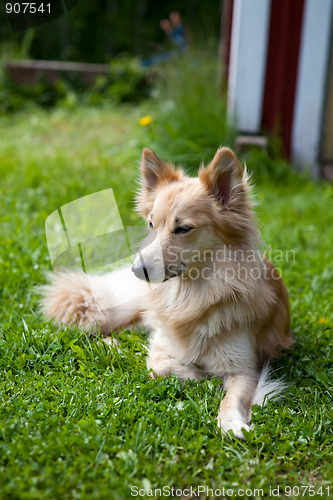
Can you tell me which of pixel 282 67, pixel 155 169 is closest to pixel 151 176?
pixel 155 169

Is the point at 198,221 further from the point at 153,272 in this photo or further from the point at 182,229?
the point at 153,272

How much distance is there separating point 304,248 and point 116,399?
9.92 feet

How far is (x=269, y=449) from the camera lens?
2.43 meters

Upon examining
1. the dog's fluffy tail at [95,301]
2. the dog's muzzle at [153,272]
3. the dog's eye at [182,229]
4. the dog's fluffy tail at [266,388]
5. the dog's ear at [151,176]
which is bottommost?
the dog's fluffy tail at [266,388]

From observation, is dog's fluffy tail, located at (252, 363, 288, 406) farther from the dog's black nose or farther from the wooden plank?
the wooden plank

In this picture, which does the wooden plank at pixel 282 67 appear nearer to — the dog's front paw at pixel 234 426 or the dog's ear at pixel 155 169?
the dog's ear at pixel 155 169

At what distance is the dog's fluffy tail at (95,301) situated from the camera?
331 cm

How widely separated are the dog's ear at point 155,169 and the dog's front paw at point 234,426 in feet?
4.62

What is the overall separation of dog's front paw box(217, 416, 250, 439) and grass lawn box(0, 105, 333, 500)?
34mm

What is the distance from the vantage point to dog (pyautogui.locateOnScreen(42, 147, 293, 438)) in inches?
110

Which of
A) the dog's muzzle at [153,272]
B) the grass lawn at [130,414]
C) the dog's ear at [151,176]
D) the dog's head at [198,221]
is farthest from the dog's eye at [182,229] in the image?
the grass lawn at [130,414]

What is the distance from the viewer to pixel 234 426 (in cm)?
250

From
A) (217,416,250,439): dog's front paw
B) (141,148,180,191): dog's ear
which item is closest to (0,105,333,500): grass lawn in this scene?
(217,416,250,439): dog's front paw

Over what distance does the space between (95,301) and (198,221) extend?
0.97m
